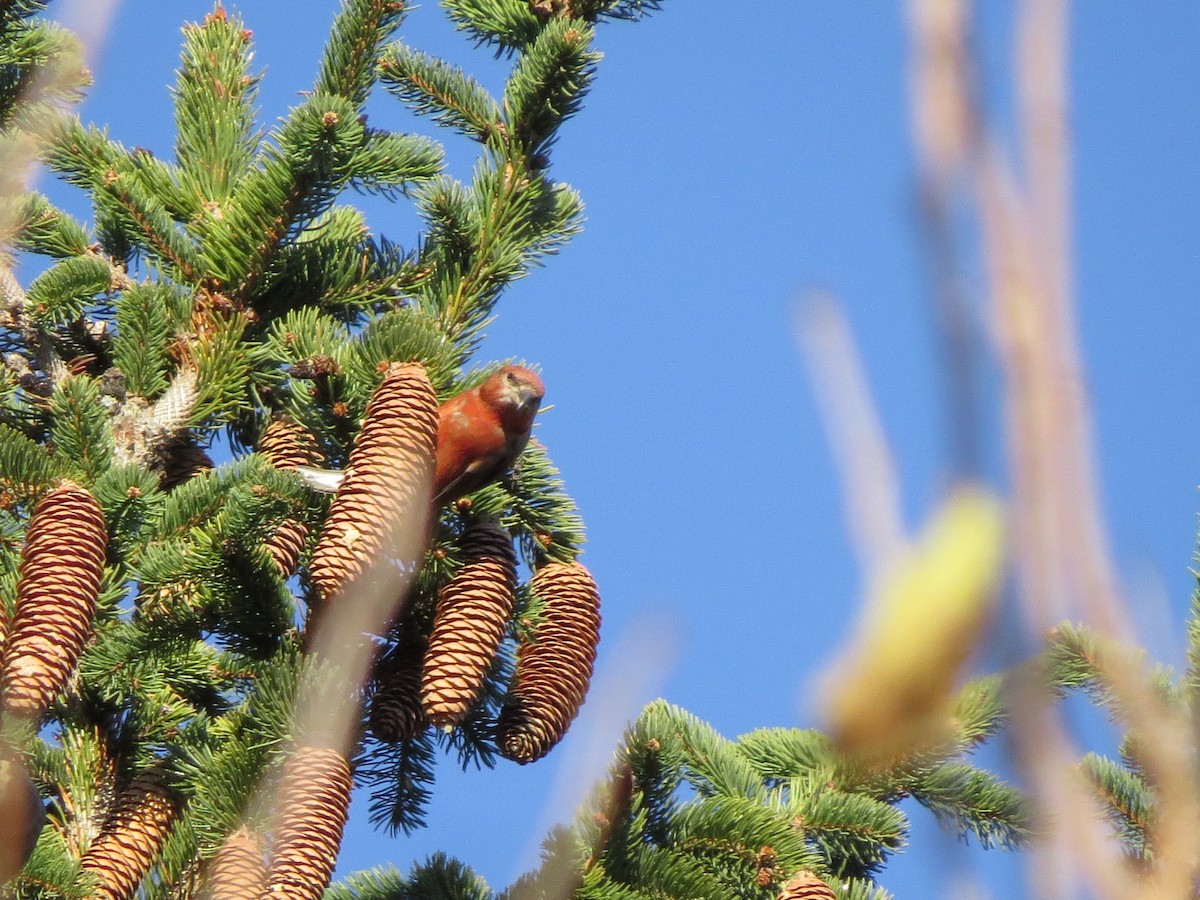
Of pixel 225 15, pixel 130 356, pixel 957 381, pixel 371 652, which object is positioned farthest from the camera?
pixel 225 15

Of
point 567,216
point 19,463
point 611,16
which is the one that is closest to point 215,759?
point 19,463

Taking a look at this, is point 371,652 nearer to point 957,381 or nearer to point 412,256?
point 412,256

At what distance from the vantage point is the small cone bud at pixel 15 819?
1.67 meters

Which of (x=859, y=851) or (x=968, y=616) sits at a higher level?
(x=859, y=851)

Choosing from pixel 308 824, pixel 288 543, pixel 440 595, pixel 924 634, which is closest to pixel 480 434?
pixel 440 595

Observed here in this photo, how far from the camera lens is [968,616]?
0.46 meters

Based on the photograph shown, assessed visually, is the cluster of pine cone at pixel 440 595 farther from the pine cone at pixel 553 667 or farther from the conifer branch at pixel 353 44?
the conifer branch at pixel 353 44

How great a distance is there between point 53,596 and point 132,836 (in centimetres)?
44

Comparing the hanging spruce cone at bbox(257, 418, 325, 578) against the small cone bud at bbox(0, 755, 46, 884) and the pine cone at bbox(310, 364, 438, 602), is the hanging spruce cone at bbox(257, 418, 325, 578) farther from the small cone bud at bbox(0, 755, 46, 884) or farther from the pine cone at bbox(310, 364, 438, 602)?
the small cone bud at bbox(0, 755, 46, 884)

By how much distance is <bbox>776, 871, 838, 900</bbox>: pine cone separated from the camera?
185 centimetres

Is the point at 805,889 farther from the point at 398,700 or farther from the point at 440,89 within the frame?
the point at 440,89

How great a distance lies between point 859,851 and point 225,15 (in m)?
2.07

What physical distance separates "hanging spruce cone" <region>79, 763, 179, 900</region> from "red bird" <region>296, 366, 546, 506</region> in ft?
1.75

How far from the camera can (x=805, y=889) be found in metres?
1.86
